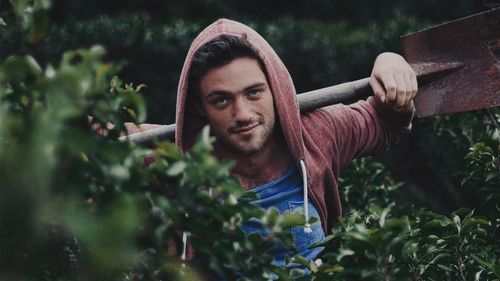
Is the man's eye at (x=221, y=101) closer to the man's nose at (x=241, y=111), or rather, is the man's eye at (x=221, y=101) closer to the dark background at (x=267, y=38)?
the man's nose at (x=241, y=111)

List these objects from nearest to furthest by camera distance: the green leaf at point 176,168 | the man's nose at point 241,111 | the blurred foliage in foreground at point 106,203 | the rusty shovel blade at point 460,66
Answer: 1. the blurred foliage in foreground at point 106,203
2. the green leaf at point 176,168
3. the man's nose at point 241,111
4. the rusty shovel blade at point 460,66

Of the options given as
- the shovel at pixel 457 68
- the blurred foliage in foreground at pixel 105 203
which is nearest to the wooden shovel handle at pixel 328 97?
the shovel at pixel 457 68

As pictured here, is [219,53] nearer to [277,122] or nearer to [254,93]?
[254,93]

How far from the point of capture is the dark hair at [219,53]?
8.92 ft

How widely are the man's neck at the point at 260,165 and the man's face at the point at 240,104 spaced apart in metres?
0.08

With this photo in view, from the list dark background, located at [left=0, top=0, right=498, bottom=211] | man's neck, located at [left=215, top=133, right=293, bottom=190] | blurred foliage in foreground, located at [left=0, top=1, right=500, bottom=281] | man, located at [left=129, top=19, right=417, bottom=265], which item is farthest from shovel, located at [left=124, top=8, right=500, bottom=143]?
dark background, located at [left=0, top=0, right=498, bottom=211]

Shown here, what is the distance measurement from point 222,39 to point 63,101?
1457 mm

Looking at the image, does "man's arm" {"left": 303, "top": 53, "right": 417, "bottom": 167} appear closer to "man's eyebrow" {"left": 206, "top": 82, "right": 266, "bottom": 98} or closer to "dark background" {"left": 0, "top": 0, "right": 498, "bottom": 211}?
"man's eyebrow" {"left": 206, "top": 82, "right": 266, "bottom": 98}

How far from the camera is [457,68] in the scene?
3141 millimetres

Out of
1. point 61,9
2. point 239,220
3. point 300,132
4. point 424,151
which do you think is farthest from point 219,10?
point 239,220

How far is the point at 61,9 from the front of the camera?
8.63m

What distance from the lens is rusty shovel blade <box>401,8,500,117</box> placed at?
3.09m

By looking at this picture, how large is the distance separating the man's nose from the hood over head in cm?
16

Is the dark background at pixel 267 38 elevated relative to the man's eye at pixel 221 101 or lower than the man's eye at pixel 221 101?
lower
